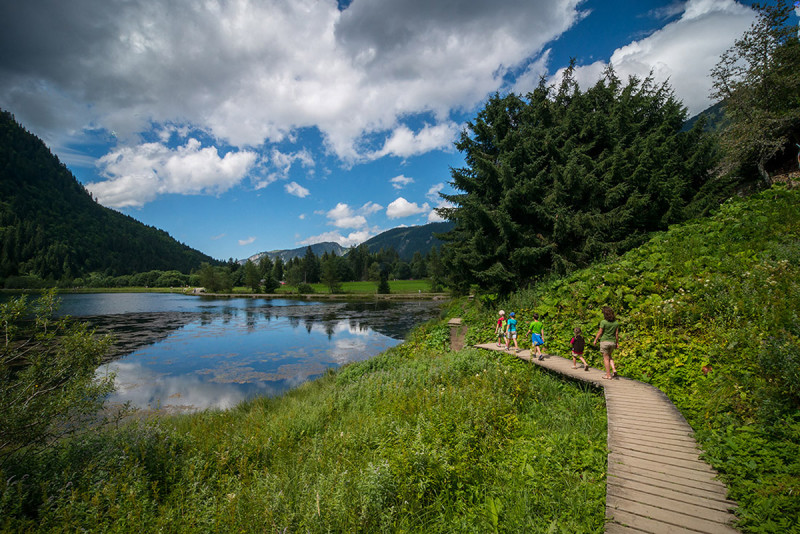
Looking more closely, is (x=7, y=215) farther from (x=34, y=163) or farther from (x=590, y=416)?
(x=590, y=416)

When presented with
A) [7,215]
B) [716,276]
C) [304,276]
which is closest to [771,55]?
[716,276]

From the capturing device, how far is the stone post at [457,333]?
15677mm

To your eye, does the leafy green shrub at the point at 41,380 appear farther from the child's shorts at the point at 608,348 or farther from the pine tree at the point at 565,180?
the pine tree at the point at 565,180

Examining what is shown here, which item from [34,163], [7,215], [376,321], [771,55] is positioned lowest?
[376,321]

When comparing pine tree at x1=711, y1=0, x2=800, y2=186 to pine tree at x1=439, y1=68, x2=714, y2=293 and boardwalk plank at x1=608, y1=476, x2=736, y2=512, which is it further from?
boardwalk plank at x1=608, y1=476, x2=736, y2=512

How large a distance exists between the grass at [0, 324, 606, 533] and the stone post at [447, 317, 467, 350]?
7001mm

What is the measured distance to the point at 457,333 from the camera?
54.9ft

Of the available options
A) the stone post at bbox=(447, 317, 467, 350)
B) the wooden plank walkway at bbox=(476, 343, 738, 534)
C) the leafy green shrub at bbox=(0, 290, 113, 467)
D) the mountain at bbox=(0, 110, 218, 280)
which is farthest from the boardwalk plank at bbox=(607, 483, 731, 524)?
the mountain at bbox=(0, 110, 218, 280)

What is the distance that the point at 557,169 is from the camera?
53.9 feet

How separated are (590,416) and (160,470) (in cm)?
892

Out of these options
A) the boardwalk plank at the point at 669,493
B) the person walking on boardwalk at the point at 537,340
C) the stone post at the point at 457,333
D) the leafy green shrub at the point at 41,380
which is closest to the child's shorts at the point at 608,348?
the person walking on boardwalk at the point at 537,340

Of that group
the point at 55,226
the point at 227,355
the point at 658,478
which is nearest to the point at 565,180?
the point at 658,478

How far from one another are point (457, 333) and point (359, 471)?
12587 mm

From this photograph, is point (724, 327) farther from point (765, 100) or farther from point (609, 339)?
point (765, 100)
